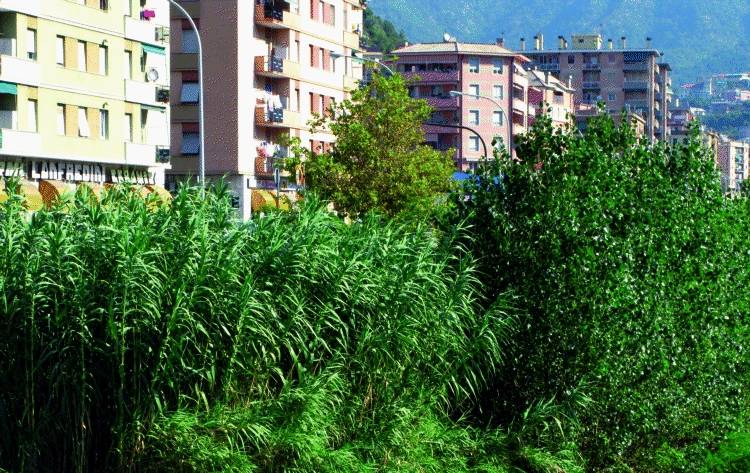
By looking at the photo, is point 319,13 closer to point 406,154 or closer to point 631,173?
point 406,154

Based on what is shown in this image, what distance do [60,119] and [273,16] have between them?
2382 cm

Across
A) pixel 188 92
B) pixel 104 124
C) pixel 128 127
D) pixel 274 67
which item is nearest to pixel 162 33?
pixel 128 127

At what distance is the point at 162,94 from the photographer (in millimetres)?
62875

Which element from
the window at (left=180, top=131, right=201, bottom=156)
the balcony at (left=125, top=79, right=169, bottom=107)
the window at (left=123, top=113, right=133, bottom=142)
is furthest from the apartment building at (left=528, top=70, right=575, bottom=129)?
the window at (left=123, top=113, right=133, bottom=142)

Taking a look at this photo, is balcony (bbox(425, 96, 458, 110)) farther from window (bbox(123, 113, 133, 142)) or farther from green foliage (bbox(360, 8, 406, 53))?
window (bbox(123, 113, 133, 142))

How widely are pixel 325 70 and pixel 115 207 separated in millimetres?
71552

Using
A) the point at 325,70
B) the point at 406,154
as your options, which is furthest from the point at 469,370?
the point at 325,70

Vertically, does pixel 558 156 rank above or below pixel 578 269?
above

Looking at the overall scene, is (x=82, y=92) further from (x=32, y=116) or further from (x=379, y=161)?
(x=379, y=161)

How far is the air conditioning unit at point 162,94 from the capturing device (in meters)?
62.6

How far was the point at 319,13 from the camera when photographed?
278 feet

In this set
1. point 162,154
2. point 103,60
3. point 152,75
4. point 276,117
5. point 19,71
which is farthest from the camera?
point 276,117

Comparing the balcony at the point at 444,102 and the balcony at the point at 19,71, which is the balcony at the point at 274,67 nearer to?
the balcony at the point at 19,71

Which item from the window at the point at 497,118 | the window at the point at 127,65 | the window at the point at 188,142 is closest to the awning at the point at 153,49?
the window at the point at 127,65
